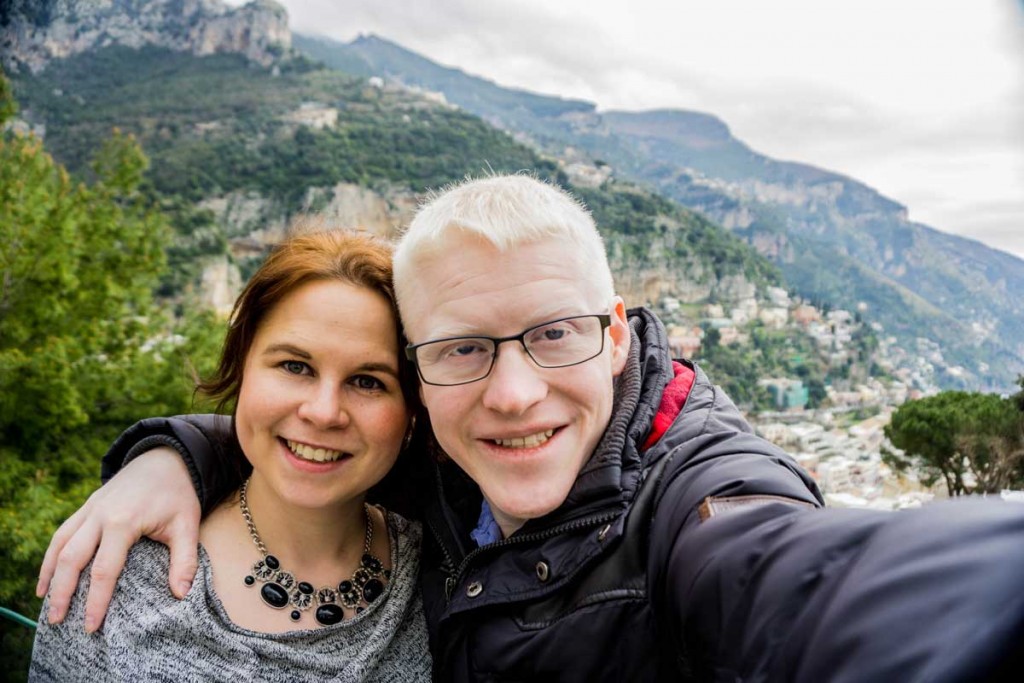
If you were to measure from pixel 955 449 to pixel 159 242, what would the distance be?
12268 millimetres

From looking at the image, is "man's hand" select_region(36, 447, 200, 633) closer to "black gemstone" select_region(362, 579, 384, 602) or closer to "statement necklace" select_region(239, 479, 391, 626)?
"statement necklace" select_region(239, 479, 391, 626)

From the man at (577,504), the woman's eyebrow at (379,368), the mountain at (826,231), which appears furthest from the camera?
the mountain at (826,231)

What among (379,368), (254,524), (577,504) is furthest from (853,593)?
(254,524)

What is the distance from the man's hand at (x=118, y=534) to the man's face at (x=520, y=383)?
78 centimetres

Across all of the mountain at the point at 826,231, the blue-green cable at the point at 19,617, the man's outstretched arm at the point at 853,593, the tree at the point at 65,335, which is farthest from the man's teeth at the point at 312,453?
the mountain at the point at 826,231

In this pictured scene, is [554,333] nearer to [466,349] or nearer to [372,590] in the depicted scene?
[466,349]

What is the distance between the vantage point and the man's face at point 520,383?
3.97ft

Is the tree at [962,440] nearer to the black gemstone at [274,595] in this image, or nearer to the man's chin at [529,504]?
the man's chin at [529,504]

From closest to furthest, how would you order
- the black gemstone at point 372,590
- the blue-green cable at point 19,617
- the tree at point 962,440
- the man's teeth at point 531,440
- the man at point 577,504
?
the man at point 577,504 → the man's teeth at point 531,440 → the black gemstone at point 372,590 → the blue-green cable at point 19,617 → the tree at point 962,440

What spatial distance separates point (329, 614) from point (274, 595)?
0.15 metres

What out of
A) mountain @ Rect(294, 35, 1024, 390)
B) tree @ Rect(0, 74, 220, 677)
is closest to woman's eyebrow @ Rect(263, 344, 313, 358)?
tree @ Rect(0, 74, 220, 677)

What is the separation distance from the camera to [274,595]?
1.50 meters

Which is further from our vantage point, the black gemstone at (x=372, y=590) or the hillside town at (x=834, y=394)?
the hillside town at (x=834, y=394)

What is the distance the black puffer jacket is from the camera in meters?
0.50
